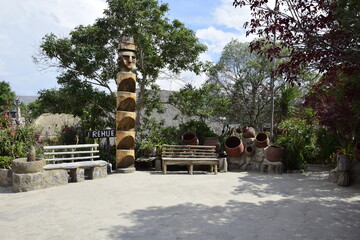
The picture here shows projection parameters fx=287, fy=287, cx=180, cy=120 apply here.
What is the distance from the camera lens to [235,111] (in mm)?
12844

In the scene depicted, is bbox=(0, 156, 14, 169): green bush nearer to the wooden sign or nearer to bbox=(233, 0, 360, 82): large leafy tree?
the wooden sign

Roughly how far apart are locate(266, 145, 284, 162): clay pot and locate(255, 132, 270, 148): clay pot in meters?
0.23

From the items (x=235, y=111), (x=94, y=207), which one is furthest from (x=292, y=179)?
(x=235, y=111)

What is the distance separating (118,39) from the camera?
9.45 meters

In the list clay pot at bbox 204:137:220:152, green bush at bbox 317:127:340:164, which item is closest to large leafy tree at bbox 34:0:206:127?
clay pot at bbox 204:137:220:152

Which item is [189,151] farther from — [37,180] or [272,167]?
[37,180]

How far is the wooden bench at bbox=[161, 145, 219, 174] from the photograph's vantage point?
313 inches

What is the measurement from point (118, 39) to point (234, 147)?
513 centimetres

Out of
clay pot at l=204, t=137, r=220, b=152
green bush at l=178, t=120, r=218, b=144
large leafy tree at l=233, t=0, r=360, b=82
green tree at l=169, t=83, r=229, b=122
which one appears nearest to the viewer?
large leafy tree at l=233, t=0, r=360, b=82

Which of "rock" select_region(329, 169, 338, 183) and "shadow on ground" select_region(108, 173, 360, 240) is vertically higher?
"rock" select_region(329, 169, 338, 183)

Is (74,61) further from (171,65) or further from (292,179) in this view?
(292,179)

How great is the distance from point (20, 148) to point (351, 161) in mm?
8098

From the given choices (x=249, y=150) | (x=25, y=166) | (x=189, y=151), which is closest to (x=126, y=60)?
(x=189, y=151)

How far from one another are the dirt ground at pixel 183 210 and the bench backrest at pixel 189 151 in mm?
1473
